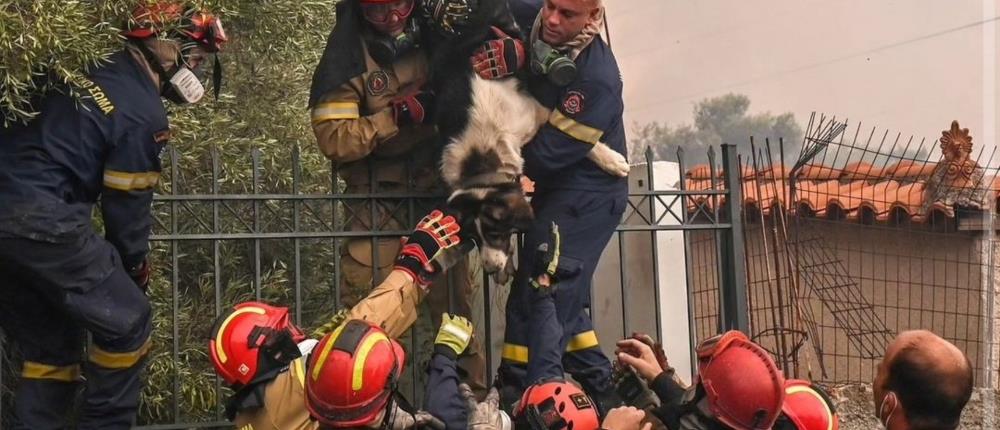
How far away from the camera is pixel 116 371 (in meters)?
5.21

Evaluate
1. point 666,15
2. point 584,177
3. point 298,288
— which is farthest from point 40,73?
point 666,15

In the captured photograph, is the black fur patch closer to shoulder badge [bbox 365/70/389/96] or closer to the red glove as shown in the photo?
the red glove

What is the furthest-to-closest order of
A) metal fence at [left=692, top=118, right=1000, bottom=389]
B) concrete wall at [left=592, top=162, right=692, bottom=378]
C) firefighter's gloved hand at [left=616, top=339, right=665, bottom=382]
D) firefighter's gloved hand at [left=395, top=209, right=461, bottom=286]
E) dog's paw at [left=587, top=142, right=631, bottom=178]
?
metal fence at [left=692, top=118, right=1000, bottom=389] → concrete wall at [left=592, top=162, right=692, bottom=378] → dog's paw at [left=587, top=142, right=631, bottom=178] → firefighter's gloved hand at [left=395, top=209, right=461, bottom=286] → firefighter's gloved hand at [left=616, top=339, right=665, bottom=382]

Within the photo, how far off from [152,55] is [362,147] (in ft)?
3.79

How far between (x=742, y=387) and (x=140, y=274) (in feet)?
8.95

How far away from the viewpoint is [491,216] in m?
5.93

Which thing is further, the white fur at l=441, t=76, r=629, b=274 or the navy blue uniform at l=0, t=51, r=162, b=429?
the white fur at l=441, t=76, r=629, b=274

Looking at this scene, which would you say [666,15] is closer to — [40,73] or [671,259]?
[671,259]

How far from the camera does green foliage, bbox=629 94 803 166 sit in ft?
66.6

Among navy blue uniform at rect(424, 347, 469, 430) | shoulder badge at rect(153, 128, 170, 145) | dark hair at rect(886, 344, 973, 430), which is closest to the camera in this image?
dark hair at rect(886, 344, 973, 430)

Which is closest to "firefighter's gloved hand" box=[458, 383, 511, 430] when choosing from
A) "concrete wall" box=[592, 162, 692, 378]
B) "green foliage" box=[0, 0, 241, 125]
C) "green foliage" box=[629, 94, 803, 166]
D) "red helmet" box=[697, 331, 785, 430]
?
"red helmet" box=[697, 331, 785, 430]

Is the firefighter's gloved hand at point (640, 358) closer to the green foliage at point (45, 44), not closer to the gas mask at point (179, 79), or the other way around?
the gas mask at point (179, 79)

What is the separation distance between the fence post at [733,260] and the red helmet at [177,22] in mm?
2833

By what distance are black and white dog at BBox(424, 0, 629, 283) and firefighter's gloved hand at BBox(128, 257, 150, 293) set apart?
1437 millimetres
